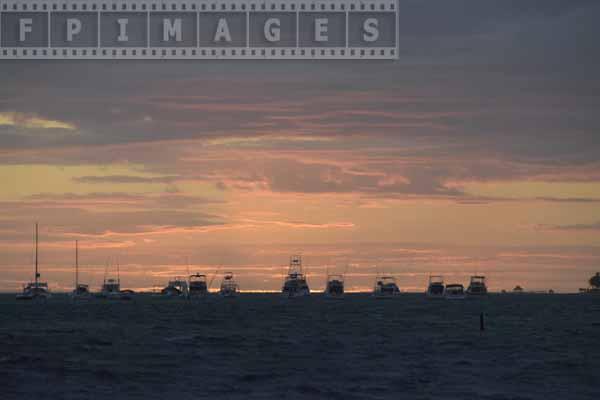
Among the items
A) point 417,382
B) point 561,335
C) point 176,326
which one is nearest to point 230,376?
point 417,382

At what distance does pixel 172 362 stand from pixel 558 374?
31.7 m

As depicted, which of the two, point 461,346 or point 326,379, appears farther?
point 461,346

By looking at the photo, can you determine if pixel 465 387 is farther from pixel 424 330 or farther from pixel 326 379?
pixel 424 330

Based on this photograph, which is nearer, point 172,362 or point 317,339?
point 172,362

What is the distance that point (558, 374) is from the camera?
83.6 meters

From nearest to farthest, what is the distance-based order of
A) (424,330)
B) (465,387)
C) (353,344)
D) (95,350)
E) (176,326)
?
(465,387) → (95,350) → (353,344) → (424,330) → (176,326)

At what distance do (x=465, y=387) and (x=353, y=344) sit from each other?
38311 millimetres

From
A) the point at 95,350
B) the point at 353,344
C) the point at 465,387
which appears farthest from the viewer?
the point at 353,344

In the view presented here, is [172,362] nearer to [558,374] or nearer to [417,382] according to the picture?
[417,382]

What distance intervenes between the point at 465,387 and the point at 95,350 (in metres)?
43.5

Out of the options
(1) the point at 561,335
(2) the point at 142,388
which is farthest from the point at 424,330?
(2) the point at 142,388

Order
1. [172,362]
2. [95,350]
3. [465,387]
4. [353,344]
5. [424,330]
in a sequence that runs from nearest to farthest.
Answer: [465,387], [172,362], [95,350], [353,344], [424,330]

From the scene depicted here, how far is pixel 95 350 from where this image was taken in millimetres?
104188

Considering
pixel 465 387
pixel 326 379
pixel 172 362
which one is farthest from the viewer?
pixel 172 362
